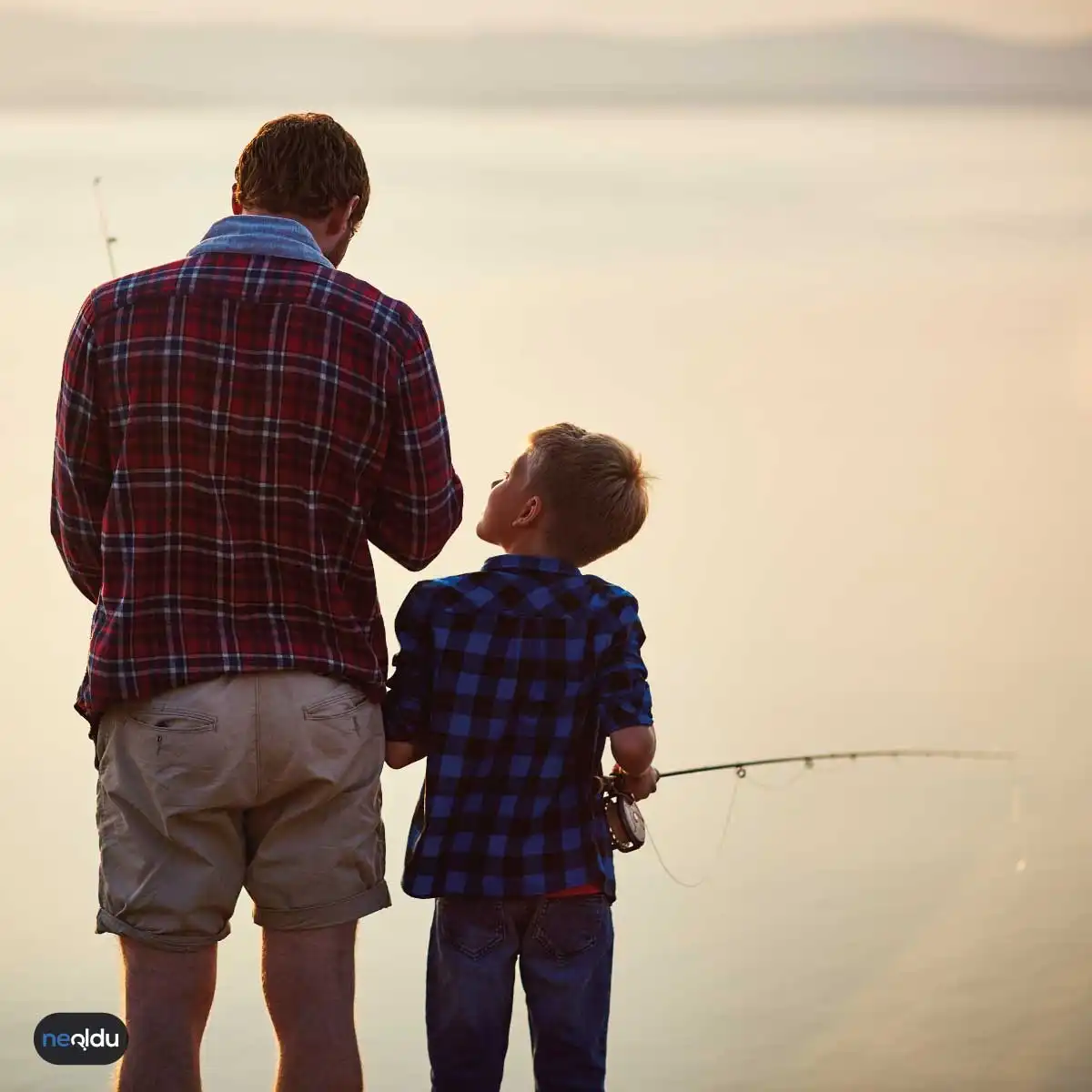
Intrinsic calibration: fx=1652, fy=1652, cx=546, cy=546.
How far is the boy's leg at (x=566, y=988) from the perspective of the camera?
63.9 inches

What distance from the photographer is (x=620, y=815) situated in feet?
5.50

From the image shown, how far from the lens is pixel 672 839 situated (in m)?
3.28

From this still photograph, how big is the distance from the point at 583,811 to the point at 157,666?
457mm

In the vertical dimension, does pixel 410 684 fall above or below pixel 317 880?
above

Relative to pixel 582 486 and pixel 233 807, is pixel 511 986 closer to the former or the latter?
pixel 233 807

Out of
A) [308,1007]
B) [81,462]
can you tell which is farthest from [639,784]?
[81,462]

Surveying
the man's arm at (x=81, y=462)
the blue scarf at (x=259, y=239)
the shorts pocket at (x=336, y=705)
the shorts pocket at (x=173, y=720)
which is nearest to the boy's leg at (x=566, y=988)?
the shorts pocket at (x=336, y=705)

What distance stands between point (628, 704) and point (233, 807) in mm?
396

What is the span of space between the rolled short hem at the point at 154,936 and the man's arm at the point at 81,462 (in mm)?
297

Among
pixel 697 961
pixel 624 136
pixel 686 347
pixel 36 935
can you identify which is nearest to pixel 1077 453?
pixel 686 347

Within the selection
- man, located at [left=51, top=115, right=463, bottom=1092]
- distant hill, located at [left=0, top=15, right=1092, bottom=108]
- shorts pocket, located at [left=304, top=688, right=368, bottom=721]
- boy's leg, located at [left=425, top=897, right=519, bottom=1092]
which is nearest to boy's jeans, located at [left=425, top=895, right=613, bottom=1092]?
boy's leg, located at [left=425, top=897, right=519, bottom=1092]

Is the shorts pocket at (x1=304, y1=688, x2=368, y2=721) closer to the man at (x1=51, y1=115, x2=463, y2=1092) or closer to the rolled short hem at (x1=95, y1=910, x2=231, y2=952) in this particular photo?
the man at (x1=51, y1=115, x2=463, y2=1092)

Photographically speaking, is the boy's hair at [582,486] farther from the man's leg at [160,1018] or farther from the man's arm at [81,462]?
the man's leg at [160,1018]

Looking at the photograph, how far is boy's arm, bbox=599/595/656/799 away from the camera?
1.62 m
